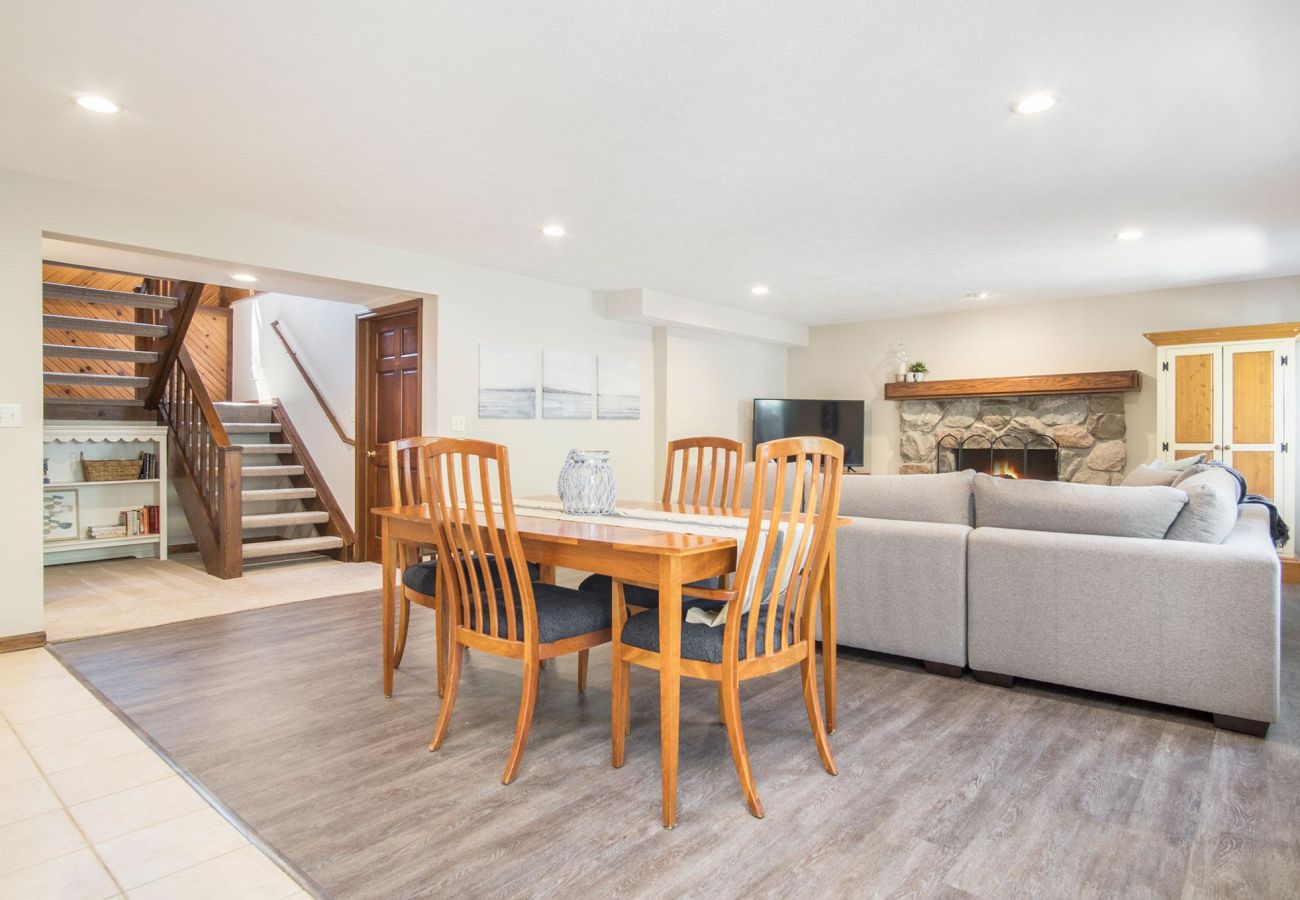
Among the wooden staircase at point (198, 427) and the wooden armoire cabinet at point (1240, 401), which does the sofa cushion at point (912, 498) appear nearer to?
the wooden armoire cabinet at point (1240, 401)

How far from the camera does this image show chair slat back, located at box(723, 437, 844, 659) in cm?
194

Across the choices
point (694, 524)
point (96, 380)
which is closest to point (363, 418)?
point (96, 380)

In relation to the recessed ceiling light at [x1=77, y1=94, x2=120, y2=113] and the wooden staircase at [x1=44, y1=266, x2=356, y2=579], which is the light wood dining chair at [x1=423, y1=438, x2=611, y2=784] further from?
the wooden staircase at [x1=44, y1=266, x2=356, y2=579]

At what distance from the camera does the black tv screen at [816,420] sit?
24.7 ft

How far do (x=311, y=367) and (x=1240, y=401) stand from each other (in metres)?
7.37

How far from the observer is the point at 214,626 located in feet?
12.7

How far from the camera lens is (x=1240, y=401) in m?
5.29

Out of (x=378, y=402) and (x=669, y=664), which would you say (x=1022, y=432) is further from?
(x=669, y=664)

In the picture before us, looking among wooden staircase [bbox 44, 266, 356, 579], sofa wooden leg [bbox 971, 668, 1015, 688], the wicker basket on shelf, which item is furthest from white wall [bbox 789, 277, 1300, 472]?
the wicker basket on shelf

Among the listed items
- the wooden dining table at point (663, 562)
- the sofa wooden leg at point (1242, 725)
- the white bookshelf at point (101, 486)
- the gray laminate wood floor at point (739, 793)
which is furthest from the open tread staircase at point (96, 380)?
the sofa wooden leg at point (1242, 725)

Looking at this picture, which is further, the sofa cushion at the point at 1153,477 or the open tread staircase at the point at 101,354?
the open tread staircase at the point at 101,354

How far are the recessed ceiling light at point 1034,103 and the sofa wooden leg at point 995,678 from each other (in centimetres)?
214

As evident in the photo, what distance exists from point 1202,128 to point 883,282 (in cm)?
288

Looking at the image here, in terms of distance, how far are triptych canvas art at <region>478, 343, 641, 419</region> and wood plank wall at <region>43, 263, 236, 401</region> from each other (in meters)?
2.66
